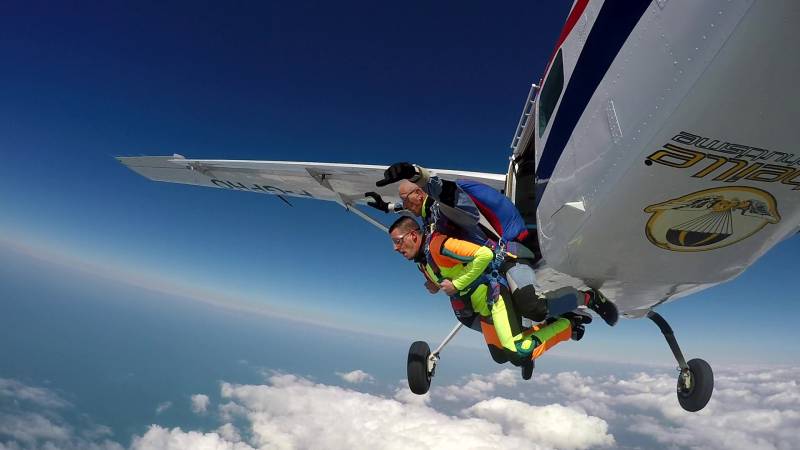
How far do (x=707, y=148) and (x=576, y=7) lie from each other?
145cm

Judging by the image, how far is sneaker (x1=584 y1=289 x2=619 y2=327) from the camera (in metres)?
3.27

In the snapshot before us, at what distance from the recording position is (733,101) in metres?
1.39

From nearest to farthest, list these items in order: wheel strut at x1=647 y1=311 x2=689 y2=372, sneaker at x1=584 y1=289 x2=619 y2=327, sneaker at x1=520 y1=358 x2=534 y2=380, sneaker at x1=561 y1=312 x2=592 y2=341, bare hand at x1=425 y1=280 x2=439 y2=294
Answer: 1. sneaker at x1=584 y1=289 x2=619 y2=327
2. sneaker at x1=520 y1=358 x2=534 y2=380
3. bare hand at x1=425 y1=280 x2=439 y2=294
4. sneaker at x1=561 y1=312 x2=592 y2=341
5. wheel strut at x1=647 y1=311 x2=689 y2=372

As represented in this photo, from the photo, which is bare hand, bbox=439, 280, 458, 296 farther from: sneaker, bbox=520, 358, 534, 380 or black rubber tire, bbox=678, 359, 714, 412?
black rubber tire, bbox=678, 359, 714, 412

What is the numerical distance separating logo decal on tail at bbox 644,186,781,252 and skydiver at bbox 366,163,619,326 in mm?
940

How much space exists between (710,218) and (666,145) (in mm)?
716

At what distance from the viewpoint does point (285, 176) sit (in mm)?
6262

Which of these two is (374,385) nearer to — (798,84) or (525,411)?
(525,411)

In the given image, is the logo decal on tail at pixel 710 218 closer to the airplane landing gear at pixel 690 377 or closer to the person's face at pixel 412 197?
the person's face at pixel 412 197

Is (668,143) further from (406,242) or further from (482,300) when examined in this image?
(406,242)

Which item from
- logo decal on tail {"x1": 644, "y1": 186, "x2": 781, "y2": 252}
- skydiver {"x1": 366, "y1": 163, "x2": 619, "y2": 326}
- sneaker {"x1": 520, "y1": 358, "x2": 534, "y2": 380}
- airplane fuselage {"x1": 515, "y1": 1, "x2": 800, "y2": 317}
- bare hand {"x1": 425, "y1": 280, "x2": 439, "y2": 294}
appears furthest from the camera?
bare hand {"x1": 425, "y1": 280, "x2": 439, "y2": 294}

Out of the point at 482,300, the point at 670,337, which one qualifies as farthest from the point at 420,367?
the point at 670,337

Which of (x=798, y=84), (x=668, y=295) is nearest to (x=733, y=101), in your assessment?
(x=798, y=84)

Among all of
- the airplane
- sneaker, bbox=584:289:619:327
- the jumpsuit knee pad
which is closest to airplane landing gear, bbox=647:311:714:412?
sneaker, bbox=584:289:619:327
